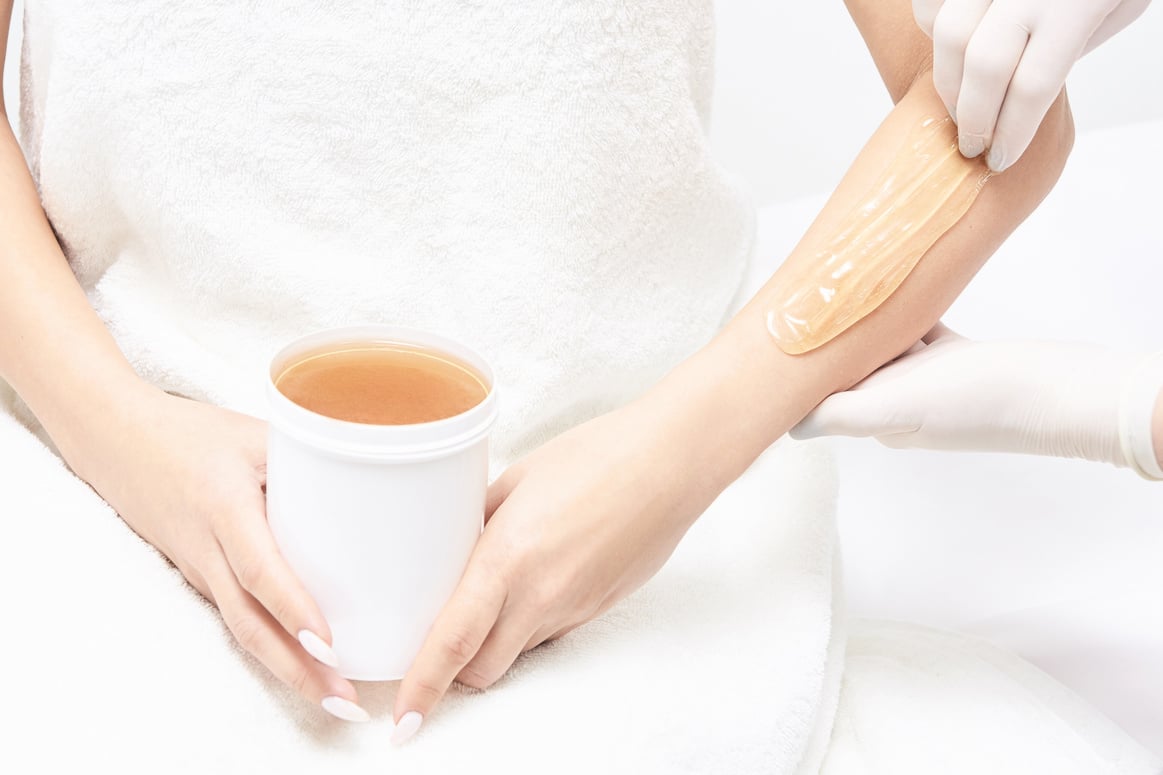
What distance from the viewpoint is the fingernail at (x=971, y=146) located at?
874mm

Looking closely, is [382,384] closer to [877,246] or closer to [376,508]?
[376,508]

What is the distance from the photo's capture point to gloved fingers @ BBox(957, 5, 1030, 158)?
81 centimetres

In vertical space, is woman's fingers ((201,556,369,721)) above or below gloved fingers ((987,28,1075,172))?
below

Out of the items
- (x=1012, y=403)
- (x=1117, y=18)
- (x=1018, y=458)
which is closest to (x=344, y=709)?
(x=1012, y=403)

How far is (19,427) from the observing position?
92cm

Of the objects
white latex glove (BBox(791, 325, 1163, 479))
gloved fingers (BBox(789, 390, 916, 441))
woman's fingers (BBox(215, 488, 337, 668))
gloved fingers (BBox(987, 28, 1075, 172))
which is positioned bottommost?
woman's fingers (BBox(215, 488, 337, 668))

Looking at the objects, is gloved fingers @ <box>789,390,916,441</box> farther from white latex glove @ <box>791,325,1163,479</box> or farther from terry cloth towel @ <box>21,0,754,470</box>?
terry cloth towel @ <box>21,0,754,470</box>

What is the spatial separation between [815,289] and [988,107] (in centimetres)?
18

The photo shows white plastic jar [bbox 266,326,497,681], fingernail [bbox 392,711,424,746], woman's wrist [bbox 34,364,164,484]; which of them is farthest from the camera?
woman's wrist [bbox 34,364,164,484]

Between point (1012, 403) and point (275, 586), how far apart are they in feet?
1.78

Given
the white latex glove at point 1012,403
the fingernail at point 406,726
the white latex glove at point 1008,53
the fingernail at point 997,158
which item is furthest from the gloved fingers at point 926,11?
the fingernail at point 406,726

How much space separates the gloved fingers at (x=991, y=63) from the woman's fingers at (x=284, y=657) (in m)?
0.59

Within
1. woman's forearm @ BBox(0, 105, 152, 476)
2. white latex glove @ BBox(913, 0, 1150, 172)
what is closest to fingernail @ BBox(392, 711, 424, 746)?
woman's forearm @ BBox(0, 105, 152, 476)

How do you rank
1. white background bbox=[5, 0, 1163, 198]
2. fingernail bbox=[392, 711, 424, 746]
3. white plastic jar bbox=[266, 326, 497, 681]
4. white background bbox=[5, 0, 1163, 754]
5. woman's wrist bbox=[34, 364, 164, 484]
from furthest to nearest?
white background bbox=[5, 0, 1163, 198] < white background bbox=[5, 0, 1163, 754] < woman's wrist bbox=[34, 364, 164, 484] < fingernail bbox=[392, 711, 424, 746] < white plastic jar bbox=[266, 326, 497, 681]
